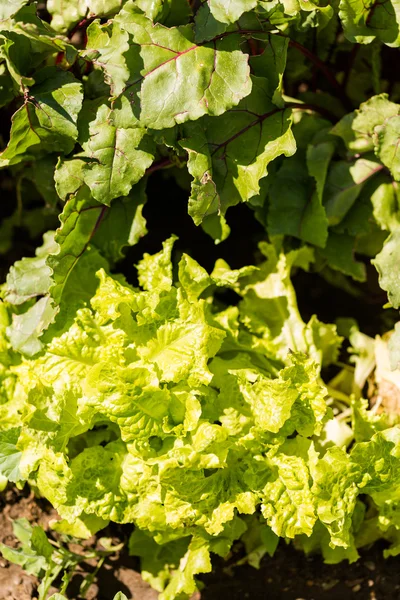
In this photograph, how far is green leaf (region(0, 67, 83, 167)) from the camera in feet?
6.45

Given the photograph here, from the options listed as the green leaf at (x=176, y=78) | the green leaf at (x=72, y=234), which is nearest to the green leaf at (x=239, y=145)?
the green leaf at (x=176, y=78)

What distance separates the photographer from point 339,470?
1.89 m

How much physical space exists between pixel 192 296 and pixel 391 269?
590 mm

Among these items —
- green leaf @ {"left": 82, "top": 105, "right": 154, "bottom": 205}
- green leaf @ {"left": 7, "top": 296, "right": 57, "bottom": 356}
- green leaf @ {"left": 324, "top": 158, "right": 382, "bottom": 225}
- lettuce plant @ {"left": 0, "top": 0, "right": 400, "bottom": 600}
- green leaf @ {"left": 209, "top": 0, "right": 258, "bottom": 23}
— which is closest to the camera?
green leaf @ {"left": 209, "top": 0, "right": 258, "bottom": 23}

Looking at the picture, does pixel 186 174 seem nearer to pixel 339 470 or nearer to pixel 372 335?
pixel 372 335

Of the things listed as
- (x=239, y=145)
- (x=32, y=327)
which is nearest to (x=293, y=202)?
(x=239, y=145)

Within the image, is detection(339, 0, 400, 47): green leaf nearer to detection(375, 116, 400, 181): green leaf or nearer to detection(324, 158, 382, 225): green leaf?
detection(375, 116, 400, 181): green leaf

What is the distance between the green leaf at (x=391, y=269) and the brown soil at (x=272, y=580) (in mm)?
912

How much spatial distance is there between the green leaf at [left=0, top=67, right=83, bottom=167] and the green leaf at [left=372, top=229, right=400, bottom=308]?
960mm

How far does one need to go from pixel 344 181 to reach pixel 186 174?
0.57 m

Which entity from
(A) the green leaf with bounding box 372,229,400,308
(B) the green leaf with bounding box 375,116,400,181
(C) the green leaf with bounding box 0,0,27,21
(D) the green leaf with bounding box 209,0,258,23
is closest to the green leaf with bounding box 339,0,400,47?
(B) the green leaf with bounding box 375,116,400,181

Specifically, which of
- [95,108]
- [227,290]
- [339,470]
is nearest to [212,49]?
[95,108]

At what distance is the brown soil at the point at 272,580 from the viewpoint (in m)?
2.28

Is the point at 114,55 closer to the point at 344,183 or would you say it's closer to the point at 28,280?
the point at 28,280
